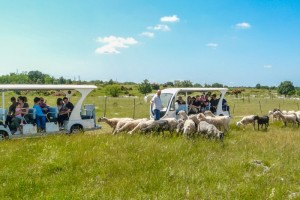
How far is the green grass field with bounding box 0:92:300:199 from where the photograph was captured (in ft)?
25.3

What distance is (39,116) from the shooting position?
14266mm

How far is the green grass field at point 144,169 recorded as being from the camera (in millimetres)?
7723

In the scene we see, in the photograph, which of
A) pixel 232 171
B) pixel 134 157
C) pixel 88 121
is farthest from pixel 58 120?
pixel 232 171

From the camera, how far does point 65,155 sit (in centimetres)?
997

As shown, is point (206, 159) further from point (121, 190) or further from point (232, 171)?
point (121, 190)

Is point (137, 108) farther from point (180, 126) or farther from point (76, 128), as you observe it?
point (180, 126)

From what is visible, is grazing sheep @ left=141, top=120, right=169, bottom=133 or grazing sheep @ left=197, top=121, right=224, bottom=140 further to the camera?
grazing sheep @ left=141, top=120, right=169, bottom=133

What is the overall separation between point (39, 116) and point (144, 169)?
6.93m

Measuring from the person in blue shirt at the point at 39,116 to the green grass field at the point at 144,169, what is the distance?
7.86 feet

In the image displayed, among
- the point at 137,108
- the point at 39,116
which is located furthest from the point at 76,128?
the point at 137,108

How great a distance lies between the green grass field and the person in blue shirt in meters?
2.39

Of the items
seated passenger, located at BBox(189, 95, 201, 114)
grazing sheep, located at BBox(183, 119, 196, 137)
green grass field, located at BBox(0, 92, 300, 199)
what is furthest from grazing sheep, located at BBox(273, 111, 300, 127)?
grazing sheep, located at BBox(183, 119, 196, 137)

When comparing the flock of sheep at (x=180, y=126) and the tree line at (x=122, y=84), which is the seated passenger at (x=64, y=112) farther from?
the tree line at (x=122, y=84)

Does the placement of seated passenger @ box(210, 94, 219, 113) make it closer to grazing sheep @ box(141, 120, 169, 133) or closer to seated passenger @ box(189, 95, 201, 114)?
seated passenger @ box(189, 95, 201, 114)
